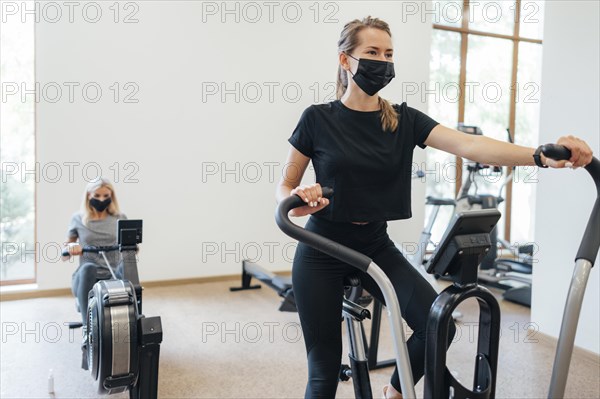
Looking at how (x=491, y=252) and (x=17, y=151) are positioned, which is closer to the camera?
(x=17, y=151)

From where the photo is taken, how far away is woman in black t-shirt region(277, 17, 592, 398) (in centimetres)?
169

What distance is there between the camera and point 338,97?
1.96m

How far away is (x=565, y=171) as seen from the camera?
3504mm

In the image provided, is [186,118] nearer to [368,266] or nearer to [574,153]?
[368,266]

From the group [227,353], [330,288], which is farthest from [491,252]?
[330,288]

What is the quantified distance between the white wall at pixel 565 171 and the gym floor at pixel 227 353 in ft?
0.81

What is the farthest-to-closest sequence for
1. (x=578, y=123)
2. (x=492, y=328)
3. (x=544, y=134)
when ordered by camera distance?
(x=544, y=134)
(x=578, y=123)
(x=492, y=328)

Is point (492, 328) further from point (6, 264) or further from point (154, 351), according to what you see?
point (6, 264)

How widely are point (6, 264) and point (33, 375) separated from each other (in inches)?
83.0

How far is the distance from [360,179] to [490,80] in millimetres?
5823

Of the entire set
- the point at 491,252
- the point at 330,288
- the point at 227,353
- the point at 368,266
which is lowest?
the point at 227,353

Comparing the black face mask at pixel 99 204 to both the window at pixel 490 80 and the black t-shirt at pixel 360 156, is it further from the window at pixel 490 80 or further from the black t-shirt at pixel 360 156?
the window at pixel 490 80

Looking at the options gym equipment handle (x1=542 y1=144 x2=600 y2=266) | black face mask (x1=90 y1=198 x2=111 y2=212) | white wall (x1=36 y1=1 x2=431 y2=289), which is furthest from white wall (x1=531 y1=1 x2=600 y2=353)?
black face mask (x1=90 y1=198 x2=111 y2=212)

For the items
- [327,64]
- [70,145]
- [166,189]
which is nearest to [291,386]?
[166,189]
